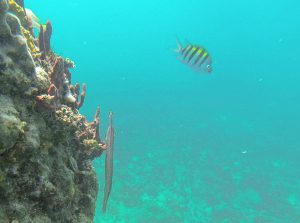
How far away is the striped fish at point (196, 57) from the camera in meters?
6.19

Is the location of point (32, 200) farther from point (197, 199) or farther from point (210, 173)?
point (210, 173)

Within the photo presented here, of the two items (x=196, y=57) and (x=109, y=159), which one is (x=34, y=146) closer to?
(x=109, y=159)

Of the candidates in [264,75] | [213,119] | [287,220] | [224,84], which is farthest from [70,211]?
[264,75]

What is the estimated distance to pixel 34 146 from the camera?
270 cm

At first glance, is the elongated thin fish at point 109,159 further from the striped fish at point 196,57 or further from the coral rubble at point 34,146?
the striped fish at point 196,57

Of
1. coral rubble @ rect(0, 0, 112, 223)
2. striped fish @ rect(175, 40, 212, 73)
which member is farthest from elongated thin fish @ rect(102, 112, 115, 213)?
striped fish @ rect(175, 40, 212, 73)

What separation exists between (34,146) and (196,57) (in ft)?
13.1

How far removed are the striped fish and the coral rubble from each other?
2.86 metres

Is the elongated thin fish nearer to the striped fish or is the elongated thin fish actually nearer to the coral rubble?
the coral rubble

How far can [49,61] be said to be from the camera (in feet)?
14.7

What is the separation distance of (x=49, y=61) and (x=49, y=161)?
5.86ft

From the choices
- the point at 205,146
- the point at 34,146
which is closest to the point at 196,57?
the point at 34,146

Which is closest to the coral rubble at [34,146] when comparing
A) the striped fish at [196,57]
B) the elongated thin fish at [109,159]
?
the elongated thin fish at [109,159]

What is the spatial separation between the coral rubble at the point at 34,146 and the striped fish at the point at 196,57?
113 inches
